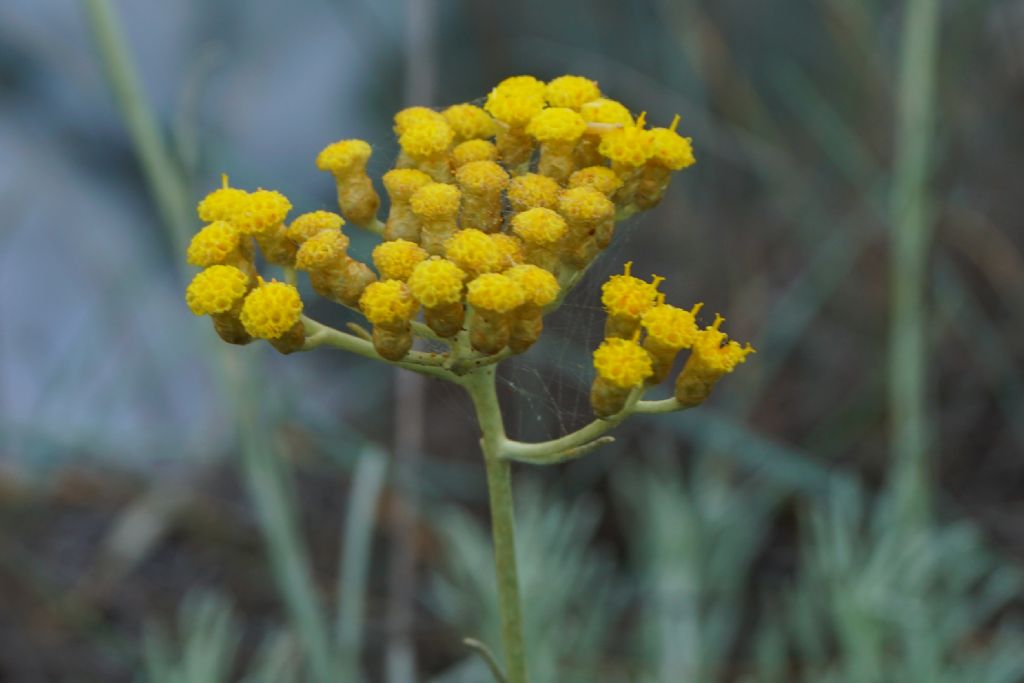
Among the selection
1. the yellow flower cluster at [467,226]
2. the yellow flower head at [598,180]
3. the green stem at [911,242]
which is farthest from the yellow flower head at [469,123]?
the green stem at [911,242]

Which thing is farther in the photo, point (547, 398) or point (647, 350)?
point (547, 398)

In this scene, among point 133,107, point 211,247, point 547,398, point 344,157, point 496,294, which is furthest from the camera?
point 547,398

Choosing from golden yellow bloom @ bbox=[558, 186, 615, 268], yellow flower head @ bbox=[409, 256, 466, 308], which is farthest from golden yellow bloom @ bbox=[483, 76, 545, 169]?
yellow flower head @ bbox=[409, 256, 466, 308]

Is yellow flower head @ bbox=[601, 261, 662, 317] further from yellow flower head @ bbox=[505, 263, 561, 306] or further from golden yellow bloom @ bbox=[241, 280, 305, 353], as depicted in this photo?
golden yellow bloom @ bbox=[241, 280, 305, 353]

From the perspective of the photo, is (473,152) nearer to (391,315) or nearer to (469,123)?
(469,123)

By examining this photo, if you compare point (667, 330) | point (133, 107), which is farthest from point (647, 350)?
point (133, 107)

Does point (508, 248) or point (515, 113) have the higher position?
point (515, 113)
